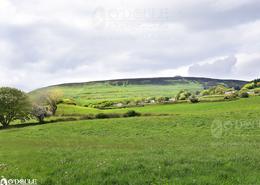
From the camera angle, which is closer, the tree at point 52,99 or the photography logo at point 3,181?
the photography logo at point 3,181

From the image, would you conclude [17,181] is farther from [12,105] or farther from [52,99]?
[52,99]

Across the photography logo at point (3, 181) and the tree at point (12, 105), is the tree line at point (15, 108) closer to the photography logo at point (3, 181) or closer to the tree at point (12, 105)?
the tree at point (12, 105)

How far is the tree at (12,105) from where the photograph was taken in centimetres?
8062

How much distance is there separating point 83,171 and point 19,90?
3072 inches

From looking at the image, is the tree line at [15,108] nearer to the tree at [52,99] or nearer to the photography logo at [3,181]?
the tree at [52,99]

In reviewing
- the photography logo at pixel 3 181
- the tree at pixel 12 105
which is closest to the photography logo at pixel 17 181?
the photography logo at pixel 3 181

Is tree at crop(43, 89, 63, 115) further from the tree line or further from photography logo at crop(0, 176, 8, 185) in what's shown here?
photography logo at crop(0, 176, 8, 185)

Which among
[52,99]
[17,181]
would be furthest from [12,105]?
[17,181]

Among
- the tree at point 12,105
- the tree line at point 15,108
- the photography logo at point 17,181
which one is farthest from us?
the tree line at point 15,108

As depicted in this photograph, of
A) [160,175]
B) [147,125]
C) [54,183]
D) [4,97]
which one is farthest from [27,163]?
[4,97]

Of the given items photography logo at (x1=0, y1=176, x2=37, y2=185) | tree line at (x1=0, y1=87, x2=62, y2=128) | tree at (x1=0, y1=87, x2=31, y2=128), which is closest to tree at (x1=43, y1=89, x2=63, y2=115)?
tree line at (x1=0, y1=87, x2=62, y2=128)

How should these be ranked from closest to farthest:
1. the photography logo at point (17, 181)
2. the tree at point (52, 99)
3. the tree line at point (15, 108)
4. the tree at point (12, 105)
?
the photography logo at point (17, 181) < the tree at point (12, 105) < the tree line at point (15, 108) < the tree at point (52, 99)

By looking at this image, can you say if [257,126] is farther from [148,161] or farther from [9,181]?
[9,181]

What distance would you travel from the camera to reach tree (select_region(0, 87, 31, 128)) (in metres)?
80.6
